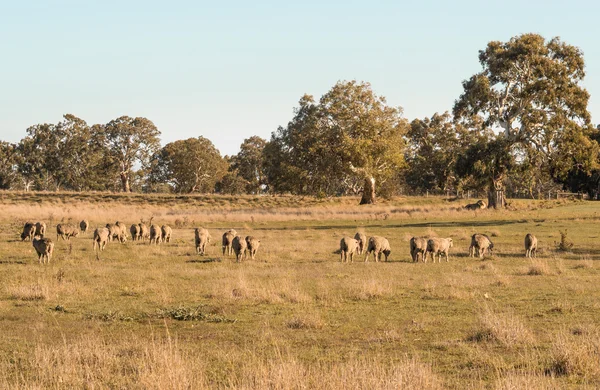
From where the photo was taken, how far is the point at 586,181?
89625 millimetres

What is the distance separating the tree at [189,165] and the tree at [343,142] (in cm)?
5032

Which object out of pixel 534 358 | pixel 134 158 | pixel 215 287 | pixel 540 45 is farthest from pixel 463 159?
pixel 134 158

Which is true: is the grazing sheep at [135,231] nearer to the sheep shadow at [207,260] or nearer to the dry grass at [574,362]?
the sheep shadow at [207,260]

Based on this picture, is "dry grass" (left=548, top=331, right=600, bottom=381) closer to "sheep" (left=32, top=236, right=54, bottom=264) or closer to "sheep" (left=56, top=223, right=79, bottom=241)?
"sheep" (left=32, top=236, right=54, bottom=264)

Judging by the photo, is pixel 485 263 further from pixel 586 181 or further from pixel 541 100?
pixel 586 181

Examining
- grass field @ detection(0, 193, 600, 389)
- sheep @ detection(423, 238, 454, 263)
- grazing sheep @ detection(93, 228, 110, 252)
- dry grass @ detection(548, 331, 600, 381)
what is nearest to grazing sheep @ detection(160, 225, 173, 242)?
grass field @ detection(0, 193, 600, 389)

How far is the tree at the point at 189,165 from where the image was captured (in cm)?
11903

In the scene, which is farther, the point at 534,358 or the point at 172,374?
the point at 534,358

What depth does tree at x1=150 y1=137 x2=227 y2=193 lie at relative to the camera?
391 feet

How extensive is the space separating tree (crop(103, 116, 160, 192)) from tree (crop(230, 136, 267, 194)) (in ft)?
77.2

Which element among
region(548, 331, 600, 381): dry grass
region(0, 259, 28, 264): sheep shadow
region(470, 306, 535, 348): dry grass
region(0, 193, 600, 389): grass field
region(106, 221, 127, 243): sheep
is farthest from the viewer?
region(106, 221, 127, 243): sheep

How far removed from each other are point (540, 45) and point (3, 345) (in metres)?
49.3

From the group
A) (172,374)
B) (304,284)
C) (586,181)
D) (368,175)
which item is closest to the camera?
(172,374)

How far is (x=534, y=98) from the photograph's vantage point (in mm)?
51531
